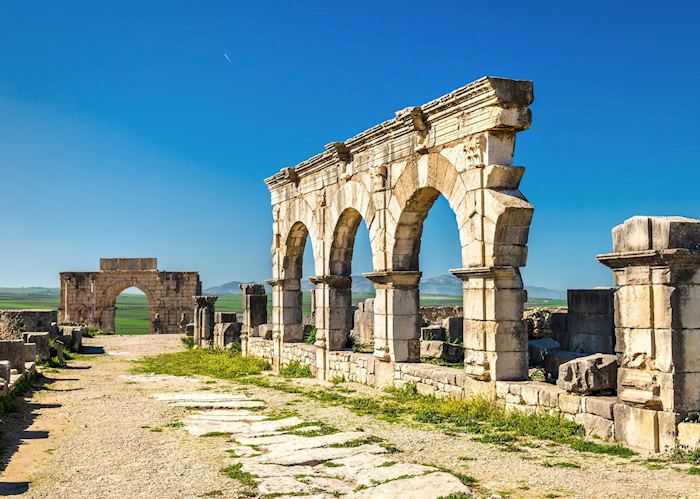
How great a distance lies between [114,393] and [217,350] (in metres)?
9.83

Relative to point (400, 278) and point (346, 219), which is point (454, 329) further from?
point (400, 278)

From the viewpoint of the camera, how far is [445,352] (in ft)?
48.8

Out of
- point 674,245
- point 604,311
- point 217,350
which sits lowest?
point 217,350

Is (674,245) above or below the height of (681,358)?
above

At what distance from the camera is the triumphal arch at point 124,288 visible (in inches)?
1452

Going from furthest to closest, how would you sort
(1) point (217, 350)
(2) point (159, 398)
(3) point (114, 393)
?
(1) point (217, 350), (3) point (114, 393), (2) point (159, 398)

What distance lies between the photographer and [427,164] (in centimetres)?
1155

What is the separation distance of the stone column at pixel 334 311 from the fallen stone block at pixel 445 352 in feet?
5.61

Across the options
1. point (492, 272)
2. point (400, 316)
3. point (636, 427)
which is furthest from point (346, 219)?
point (636, 427)

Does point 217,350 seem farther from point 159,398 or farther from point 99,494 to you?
point 99,494

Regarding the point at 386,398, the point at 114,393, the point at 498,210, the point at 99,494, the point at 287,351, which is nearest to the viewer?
the point at 99,494

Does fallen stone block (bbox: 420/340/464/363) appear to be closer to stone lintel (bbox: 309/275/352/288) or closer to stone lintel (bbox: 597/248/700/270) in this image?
stone lintel (bbox: 309/275/352/288)

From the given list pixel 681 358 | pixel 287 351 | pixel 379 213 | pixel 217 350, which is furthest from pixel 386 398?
pixel 217 350

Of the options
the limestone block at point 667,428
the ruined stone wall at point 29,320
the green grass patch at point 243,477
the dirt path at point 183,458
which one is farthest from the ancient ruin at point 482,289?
the ruined stone wall at point 29,320
